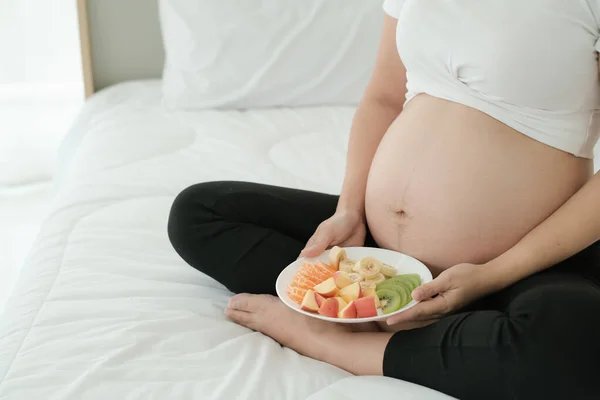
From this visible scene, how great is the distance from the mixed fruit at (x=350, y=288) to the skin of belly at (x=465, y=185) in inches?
2.9

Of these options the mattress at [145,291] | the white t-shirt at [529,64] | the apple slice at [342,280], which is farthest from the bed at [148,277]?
the white t-shirt at [529,64]

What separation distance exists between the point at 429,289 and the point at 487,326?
0.08 meters

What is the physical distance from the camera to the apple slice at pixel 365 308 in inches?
34.1

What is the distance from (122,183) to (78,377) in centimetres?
66

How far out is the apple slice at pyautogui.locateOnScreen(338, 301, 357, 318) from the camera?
0.86m

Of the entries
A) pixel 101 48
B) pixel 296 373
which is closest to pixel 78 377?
pixel 296 373

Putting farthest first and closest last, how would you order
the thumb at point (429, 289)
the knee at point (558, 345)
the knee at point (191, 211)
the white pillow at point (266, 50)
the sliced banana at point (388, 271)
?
the white pillow at point (266, 50)
the knee at point (191, 211)
the sliced banana at point (388, 271)
the thumb at point (429, 289)
the knee at point (558, 345)

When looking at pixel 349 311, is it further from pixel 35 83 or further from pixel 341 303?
pixel 35 83

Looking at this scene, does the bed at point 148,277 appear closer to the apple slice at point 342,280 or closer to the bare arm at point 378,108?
the apple slice at point 342,280

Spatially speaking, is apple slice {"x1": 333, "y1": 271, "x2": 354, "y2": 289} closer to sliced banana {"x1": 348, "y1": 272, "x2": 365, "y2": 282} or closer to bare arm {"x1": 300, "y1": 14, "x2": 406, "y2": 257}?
sliced banana {"x1": 348, "y1": 272, "x2": 365, "y2": 282}

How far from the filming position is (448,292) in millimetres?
Result: 890

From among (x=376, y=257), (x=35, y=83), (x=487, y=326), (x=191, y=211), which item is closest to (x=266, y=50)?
(x=35, y=83)

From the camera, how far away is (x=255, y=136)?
1.76 metres

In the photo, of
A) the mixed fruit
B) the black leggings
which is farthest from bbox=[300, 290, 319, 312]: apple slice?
the black leggings
